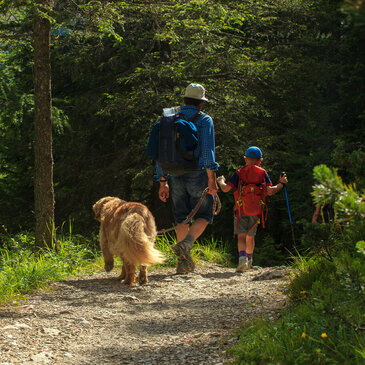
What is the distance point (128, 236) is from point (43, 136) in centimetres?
266

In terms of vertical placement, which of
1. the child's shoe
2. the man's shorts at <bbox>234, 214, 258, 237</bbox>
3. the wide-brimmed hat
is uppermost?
the wide-brimmed hat

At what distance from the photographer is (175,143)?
645 cm

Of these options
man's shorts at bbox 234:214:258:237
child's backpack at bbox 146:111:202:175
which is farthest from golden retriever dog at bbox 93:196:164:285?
man's shorts at bbox 234:214:258:237

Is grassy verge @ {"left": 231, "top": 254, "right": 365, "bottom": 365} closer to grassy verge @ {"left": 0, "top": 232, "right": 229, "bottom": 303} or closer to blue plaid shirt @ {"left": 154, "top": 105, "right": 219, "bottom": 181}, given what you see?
blue plaid shirt @ {"left": 154, "top": 105, "right": 219, "bottom": 181}

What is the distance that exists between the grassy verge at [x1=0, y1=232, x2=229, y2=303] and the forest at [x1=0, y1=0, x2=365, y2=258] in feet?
10.0

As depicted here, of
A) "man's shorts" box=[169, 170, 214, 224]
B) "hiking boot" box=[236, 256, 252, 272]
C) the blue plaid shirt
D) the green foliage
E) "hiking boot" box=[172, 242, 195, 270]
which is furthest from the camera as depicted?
"hiking boot" box=[236, 256, 252, 272]

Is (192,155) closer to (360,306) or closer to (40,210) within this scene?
(40,210)

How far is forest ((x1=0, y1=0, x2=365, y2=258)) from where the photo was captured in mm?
11711

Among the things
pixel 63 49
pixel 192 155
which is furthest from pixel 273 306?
pixel 63 49

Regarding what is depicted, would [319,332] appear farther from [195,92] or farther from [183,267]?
[195,92]

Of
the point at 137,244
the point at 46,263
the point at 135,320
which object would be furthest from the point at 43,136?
the point at 135,320

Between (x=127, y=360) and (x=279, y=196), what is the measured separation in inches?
443

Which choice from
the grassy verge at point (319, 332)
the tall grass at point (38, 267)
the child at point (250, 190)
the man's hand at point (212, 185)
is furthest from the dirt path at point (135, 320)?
the man's hand at point (212, 185)

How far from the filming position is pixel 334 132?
13781 mm
